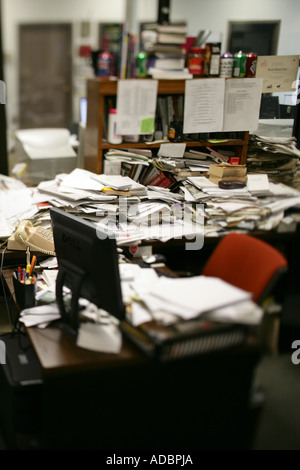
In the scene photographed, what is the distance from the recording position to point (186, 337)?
5.59 ft

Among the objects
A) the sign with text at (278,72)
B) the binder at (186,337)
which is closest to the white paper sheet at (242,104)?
the sign with text at (278,72)

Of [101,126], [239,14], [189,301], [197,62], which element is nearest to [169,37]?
[197,62]

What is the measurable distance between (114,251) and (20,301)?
22.4 inches

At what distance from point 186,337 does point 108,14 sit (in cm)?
684

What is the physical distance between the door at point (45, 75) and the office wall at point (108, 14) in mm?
113

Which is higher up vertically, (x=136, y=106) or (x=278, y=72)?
(x=278, y=72)

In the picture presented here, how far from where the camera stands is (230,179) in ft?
10.0

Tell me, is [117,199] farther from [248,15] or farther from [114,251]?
[248,15]

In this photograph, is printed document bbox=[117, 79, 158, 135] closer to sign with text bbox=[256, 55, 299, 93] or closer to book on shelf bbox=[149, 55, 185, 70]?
book on shelf bbox=[149, 55, 185, 70]

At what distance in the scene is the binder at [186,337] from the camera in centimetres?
170

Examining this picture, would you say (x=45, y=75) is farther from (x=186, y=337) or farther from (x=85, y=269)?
(x=186, y=337)

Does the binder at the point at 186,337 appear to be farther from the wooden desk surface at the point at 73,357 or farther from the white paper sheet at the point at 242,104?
the white paper sheet at the point at 242,104

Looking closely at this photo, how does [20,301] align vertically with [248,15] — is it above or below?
below

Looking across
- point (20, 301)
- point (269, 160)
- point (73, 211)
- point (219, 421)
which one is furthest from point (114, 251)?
point (269, 160)
